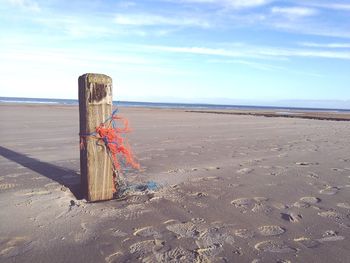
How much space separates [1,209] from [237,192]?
283 cm

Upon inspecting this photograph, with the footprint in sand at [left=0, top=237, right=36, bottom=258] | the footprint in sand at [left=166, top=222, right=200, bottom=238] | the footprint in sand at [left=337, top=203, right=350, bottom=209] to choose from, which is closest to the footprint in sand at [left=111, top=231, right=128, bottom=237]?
the footprint in sand at [left=166, top=222, right=200, bottom=238]

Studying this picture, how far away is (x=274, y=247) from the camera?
9.59 feet

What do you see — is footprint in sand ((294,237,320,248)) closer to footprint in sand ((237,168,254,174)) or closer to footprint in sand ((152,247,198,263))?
footprint in sand ((152,247,198,263))

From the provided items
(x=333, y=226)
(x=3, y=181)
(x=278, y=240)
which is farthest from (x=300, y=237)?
(x=3, y=181)

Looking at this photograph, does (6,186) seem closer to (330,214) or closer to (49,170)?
(49,170)

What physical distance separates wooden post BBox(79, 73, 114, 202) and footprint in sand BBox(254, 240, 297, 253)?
198 centimetres

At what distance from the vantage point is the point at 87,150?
396cm

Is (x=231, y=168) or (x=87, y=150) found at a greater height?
(x=87, y=150)

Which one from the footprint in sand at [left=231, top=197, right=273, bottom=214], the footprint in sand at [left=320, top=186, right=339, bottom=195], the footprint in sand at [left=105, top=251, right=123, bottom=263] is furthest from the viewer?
the footprint in sand at [left=320, top=186, right=339, bottom=195]

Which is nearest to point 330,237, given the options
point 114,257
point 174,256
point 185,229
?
point 185,229

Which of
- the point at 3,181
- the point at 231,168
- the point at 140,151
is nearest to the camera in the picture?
the point at 3,181

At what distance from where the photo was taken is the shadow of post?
4.62 meters

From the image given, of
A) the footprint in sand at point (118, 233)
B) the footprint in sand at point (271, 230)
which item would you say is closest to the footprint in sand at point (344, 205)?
the footprint in sand at point (271, 230)

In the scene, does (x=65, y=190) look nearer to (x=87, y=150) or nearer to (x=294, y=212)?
(x=87, y=150)
